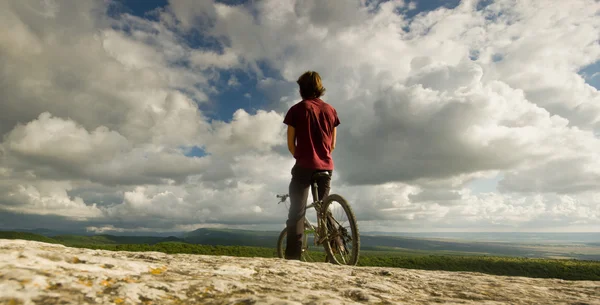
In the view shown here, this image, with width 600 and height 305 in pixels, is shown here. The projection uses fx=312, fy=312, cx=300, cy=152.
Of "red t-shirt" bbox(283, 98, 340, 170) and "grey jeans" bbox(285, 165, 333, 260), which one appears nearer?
"grey jeans" bbox(285, 165, 333, 260)

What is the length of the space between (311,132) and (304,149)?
451 millimetres

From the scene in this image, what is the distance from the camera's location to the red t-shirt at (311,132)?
7531 mm

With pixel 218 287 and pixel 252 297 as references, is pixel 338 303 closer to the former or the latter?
pixel 252 297

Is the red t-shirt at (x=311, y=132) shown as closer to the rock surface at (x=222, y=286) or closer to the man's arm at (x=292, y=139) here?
the man's arm at (x=292, y=139)

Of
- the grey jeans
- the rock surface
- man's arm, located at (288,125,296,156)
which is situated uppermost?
man's arm, located at (288,125,296,156)

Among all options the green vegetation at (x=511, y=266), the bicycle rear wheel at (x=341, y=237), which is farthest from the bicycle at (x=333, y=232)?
the green vegetation at (x=511, y=266)

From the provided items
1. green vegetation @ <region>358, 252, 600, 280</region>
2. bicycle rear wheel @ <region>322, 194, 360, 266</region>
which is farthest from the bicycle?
A: green vegetation @ <region>358, 252, 600, 280</region>

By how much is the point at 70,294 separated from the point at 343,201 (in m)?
5.71

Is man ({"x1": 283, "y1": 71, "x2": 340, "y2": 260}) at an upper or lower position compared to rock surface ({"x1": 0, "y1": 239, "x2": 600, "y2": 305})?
upper

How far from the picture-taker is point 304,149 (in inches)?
299

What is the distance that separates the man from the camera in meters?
7.46

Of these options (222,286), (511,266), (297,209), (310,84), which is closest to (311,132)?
(310,84)

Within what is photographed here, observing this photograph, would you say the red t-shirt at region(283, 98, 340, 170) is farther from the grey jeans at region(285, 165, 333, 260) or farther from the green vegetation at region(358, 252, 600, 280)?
the green vegetation at region(358, 252, 600, 280)

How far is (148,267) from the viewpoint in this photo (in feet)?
11.7
